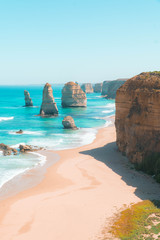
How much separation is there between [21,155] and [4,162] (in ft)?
13.5

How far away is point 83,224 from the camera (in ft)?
61.2

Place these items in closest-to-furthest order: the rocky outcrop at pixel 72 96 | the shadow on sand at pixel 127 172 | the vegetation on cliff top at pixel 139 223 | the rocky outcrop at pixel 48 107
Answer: the vegetation on cliff top at pixel 139 223, the shadow on sand at pixel 127 172, the rocky outcrop at pixel 48 107, the rocky outcrop at pixel 72 96

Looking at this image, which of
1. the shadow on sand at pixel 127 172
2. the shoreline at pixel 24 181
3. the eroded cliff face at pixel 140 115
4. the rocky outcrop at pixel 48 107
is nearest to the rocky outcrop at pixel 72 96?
the rocky outcrop at pixel 48 107

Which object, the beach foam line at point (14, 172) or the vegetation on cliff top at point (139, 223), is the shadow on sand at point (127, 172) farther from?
the beach foam line at point (14, 172)

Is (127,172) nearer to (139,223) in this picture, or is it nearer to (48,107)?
(139,223)

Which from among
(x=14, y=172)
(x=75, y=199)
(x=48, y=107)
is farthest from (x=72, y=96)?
(x=75, y=199)

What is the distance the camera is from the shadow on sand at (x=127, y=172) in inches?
933

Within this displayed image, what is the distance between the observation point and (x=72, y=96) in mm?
110500

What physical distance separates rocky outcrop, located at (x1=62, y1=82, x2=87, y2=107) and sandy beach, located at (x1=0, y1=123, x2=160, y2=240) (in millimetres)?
76361

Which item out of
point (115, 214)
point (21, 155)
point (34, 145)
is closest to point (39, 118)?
point (34, 145)

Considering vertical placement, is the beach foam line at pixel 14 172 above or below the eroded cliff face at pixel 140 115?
below

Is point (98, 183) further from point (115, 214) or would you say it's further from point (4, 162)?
point (4, 162)

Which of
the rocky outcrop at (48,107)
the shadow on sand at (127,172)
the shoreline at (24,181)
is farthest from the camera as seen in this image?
the rocky outcrop at (48,107)

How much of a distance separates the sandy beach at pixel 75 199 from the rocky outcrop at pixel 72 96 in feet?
251
